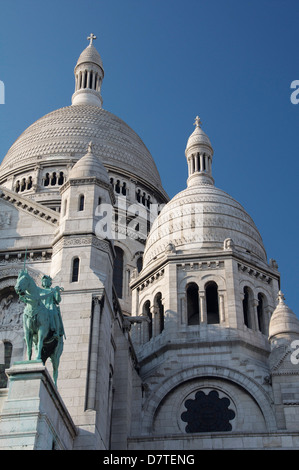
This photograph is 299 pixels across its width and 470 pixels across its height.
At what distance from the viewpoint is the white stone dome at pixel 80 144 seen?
5259 cm

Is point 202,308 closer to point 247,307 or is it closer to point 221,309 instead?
point 221,309

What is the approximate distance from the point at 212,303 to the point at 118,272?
9891mm

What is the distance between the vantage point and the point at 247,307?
35.8 metres

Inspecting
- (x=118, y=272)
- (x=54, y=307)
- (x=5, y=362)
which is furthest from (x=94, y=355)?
(x=118, y=272)

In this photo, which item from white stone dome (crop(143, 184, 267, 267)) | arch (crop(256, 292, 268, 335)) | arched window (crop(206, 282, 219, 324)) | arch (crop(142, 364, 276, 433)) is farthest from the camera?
white stone dome (crop(143, 184, 267, 267))

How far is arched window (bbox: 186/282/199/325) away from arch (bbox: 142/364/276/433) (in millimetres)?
3427

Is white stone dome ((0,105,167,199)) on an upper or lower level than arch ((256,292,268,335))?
upper

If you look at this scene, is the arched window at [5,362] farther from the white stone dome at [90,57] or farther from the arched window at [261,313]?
the white stone dome at [90,57]

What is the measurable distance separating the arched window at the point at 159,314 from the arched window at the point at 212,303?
7.07 feet

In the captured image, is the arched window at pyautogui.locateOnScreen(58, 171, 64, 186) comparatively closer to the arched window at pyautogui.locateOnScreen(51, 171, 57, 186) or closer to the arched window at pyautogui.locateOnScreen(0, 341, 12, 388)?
the arched window at pyautogui.locateOnScreen(51, 171, 57, 186)

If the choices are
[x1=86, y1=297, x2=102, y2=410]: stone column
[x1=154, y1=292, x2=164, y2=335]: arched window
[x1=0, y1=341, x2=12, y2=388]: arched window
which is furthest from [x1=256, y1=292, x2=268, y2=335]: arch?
[x1=0, y1=341, x2=12, y2=388]: arched window

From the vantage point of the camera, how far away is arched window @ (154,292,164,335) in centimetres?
3547
